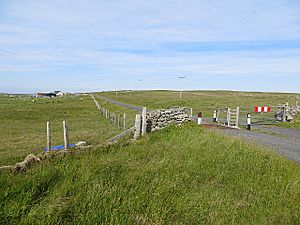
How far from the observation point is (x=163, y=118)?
539 inches

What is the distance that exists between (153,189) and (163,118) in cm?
770

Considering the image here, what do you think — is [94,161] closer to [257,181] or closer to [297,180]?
[257,181]

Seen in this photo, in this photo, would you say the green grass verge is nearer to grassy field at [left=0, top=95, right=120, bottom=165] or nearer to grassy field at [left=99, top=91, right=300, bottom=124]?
grassy field at [left=99, top=91, right=300, bottom=124]

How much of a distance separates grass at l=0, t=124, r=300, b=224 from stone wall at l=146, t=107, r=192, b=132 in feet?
12.7

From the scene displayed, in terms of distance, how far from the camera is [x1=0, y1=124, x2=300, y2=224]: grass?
16.3 ft

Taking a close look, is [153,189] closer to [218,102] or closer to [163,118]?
[163,118]

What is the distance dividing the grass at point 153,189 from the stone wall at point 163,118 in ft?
12.7

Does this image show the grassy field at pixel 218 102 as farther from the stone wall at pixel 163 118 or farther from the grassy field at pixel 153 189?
the grassy field at pixel 153 189

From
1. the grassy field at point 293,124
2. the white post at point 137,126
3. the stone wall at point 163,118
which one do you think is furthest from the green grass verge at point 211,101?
the white post at point 137,126

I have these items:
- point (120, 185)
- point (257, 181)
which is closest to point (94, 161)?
point (120, 185)

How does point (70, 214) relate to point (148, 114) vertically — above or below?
below

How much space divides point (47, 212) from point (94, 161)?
2.76 meters

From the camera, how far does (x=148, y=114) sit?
1304 cm

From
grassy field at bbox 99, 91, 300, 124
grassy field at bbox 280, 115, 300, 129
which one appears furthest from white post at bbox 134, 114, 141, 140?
grassy field at bbox 99, 91, 300, 124
